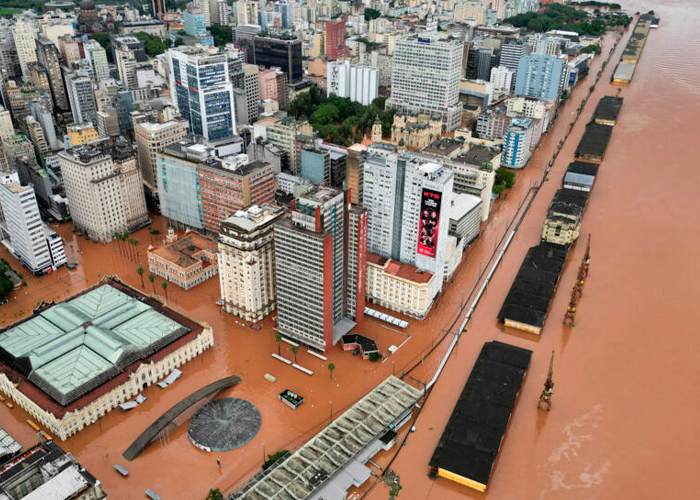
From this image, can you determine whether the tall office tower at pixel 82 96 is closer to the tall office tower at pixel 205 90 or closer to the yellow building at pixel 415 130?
the tall office tower at pixel 205 90

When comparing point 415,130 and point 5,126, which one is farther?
point 415,130

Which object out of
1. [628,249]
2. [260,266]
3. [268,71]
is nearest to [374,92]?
[268,71]

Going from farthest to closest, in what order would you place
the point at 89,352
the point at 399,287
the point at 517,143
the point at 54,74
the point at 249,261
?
1. the point at 54,74
2. the point at 517,143
3. the point at 399,287
4. the point at 249,261
5. the point at 89,352

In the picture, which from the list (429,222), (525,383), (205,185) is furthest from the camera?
(205,185)

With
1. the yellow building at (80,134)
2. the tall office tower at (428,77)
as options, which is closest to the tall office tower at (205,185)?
the yellow building at (80,134)

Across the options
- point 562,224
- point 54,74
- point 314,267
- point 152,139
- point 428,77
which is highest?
point 428,77

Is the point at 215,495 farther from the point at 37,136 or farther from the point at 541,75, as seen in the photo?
the point at 541,75

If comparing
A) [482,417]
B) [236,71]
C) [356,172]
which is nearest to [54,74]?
[236,71]
